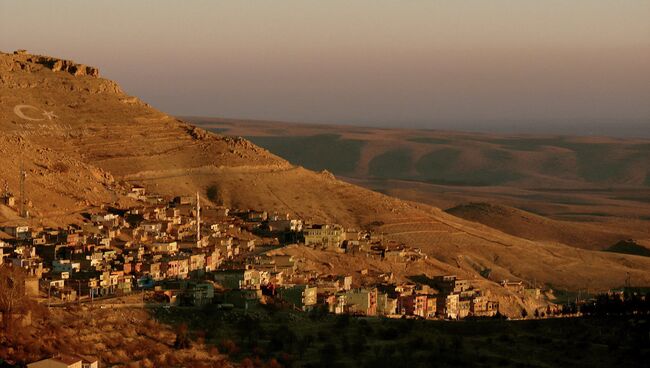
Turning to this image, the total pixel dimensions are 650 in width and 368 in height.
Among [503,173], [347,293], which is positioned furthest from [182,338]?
[503,173]

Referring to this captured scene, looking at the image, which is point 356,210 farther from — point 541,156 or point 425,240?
point 541,156

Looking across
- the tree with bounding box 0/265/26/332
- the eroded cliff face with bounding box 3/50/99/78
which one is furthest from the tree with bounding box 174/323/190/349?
the eroded cliff face with bounding box 3/50/99/78

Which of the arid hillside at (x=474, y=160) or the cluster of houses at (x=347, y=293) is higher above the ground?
the cluster of houses at (x=347, y=293)

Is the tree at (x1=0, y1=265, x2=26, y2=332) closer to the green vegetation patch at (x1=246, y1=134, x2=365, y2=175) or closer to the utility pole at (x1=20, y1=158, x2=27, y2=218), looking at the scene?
the utility pole at (x1=20, y1=158, x2=27, y2=218)

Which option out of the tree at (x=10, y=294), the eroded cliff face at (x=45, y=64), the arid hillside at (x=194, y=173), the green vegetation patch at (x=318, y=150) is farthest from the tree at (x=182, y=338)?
the green vegetation patch at (x=318, y=150)

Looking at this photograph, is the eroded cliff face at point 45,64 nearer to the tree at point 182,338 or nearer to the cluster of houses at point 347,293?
the cluster of houses at point 347,293

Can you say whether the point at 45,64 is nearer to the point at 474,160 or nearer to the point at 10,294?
the point at 10,294

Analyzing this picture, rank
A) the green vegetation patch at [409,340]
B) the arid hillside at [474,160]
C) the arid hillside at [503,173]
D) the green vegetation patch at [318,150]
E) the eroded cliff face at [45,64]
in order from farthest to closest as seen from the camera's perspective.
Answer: the green vegetation patch at [318,150] → the arid hillside at [474,160] → the arid hillside at [503,173] → the eroded cliff face at [45,64] → the green vegetation patch at [409,340]
